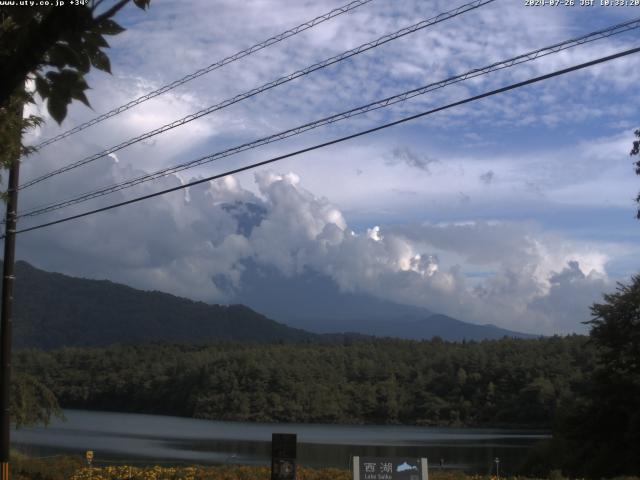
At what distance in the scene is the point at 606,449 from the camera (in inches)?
1350

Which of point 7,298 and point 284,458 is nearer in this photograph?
point 284,458

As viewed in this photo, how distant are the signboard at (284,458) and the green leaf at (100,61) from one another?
33.7 feet

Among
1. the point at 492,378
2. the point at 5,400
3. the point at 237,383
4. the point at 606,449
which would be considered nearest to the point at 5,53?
the point at 5,400

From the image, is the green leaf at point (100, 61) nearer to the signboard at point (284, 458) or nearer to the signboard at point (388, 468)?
the signboard at point (388, 468)

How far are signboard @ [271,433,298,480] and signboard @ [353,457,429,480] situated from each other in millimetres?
1290

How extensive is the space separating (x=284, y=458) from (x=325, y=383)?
346 ft

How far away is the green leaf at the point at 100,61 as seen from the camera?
3.84m

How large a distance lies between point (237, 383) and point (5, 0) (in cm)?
10755

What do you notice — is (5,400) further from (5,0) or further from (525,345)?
(525,345)

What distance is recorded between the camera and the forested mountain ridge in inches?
3873

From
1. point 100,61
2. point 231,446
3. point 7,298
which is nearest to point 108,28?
point 100,61

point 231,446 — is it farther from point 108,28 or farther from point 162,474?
point 108,28

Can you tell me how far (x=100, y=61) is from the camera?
3879mm

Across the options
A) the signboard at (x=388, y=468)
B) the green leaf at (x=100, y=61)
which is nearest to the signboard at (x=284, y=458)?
the signboard at (x=388, y=468)
